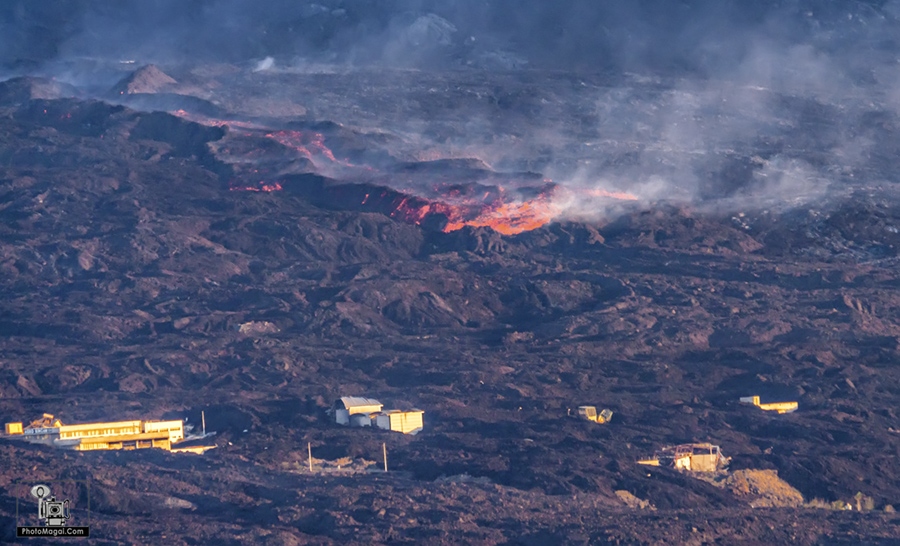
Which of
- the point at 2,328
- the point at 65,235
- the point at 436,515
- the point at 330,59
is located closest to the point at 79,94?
the point at 330,59

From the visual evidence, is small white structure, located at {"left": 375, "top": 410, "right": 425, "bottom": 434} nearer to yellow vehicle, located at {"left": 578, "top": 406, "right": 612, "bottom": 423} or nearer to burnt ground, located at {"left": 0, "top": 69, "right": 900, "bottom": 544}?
burnt ground, located at {"left": 0, "top": 69, "right": 900, "bottom": 544}

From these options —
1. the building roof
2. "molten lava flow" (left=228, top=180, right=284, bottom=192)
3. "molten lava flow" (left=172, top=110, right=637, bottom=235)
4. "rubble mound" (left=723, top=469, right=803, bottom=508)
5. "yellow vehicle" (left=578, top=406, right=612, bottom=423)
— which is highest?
"molten lava flow" (left=228, top=180, right=284, bottom=192)

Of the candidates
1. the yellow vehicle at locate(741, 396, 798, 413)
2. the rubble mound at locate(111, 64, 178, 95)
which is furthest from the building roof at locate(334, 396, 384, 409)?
the rubble mound at locate(111, 64, 178, 95)

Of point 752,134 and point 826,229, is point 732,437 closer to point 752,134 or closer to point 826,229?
point 826,229

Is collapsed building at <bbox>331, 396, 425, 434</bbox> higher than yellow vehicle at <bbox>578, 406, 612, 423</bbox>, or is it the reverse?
collapsed building at <bbox>331, 396, 425, 434</bbox>

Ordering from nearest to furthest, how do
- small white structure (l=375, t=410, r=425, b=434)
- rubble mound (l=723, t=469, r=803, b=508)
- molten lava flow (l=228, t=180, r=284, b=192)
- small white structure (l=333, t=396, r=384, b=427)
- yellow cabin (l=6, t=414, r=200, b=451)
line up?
rubble mound (l=723, t=469, r=803, b=508), yellow cabin (l=6, t=414, r=200, b=451), small white structure (l=375, t=410, r=425, b=434), small white structure (l=333, t=396, r=384, b=427), molten lava flow (l=228, t=180, r=284, b=192)

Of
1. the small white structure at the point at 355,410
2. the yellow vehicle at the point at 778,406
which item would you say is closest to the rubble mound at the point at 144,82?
the small white structure at the point at 355,410

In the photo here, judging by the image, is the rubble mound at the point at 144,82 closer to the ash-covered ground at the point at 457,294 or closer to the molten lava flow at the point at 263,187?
the ash-covered ground at the point at 457,294

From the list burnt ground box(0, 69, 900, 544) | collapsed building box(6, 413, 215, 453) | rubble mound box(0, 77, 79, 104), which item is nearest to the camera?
burnt ground box(0, 69, 900, 544)
